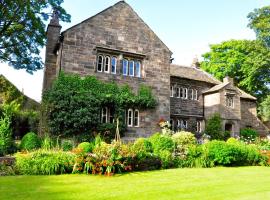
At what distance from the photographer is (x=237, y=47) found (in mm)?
41875

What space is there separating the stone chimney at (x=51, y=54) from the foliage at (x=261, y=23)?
26.2 m

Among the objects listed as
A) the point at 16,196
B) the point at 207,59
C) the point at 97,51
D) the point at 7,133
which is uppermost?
the point at 207,59

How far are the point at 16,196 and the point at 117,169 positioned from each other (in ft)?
16.6

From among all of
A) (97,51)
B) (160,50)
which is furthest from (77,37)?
(160,50)

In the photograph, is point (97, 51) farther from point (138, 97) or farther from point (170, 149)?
point (170, 149)

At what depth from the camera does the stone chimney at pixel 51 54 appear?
21.4m

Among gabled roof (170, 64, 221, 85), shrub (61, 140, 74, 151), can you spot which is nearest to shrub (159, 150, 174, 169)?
shrub (61, 140, 74, 151)

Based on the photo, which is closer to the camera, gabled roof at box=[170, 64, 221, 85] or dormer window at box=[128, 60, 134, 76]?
dormer window at box=[128, 60, 134, 76]

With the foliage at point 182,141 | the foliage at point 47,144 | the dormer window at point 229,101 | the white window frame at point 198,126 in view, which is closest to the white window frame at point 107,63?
the foliage at point 47,144

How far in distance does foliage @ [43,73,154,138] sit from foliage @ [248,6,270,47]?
24.0m

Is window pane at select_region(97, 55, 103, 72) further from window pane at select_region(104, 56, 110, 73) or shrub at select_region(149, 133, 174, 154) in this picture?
shrub at select_region(149, 133, 174, 154)

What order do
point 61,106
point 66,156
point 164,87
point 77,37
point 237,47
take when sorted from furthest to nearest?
1. point 237,47
2. point 164,87
3. point 77,37
4. point 61,106
5. point 66,156

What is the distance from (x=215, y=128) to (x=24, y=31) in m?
21.0

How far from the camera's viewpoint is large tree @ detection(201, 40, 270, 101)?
115 feet
